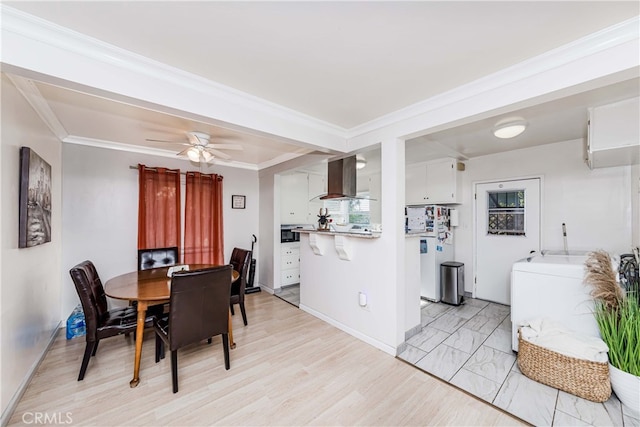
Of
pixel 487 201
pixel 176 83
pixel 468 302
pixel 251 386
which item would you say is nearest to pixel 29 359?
pixel 251 386

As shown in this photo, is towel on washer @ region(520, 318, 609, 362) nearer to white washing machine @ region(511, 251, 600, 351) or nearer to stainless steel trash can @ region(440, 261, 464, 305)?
white washing machine @ region(511, 251, 600, 351)

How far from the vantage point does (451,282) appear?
376cm

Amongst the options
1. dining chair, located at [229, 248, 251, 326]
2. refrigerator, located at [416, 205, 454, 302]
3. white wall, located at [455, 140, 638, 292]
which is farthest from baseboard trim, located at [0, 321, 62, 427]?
white wall, located at [455, 140, 638, 292]

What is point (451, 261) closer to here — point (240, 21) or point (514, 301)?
point (514, 301)

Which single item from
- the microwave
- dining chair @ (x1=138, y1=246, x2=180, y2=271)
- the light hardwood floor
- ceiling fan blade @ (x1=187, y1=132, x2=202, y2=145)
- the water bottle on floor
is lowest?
the light hardwood floor

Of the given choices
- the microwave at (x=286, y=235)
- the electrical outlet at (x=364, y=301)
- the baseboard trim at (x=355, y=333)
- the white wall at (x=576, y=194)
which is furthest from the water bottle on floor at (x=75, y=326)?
the white wall at (x=576, y=194)

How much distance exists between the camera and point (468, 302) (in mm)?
3906

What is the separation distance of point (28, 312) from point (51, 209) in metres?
1.14

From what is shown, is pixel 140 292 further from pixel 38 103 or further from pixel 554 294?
pixel 554 294

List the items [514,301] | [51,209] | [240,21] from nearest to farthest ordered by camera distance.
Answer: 1. [240,21]
2. [514,301]
3. [51,209]

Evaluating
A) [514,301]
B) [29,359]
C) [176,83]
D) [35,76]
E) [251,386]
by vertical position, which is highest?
[176,83]

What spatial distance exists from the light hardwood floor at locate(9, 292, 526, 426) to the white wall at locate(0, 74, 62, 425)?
227 mm

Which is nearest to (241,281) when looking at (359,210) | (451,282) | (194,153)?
(194,153)

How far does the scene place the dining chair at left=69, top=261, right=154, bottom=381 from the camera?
1.98 m
